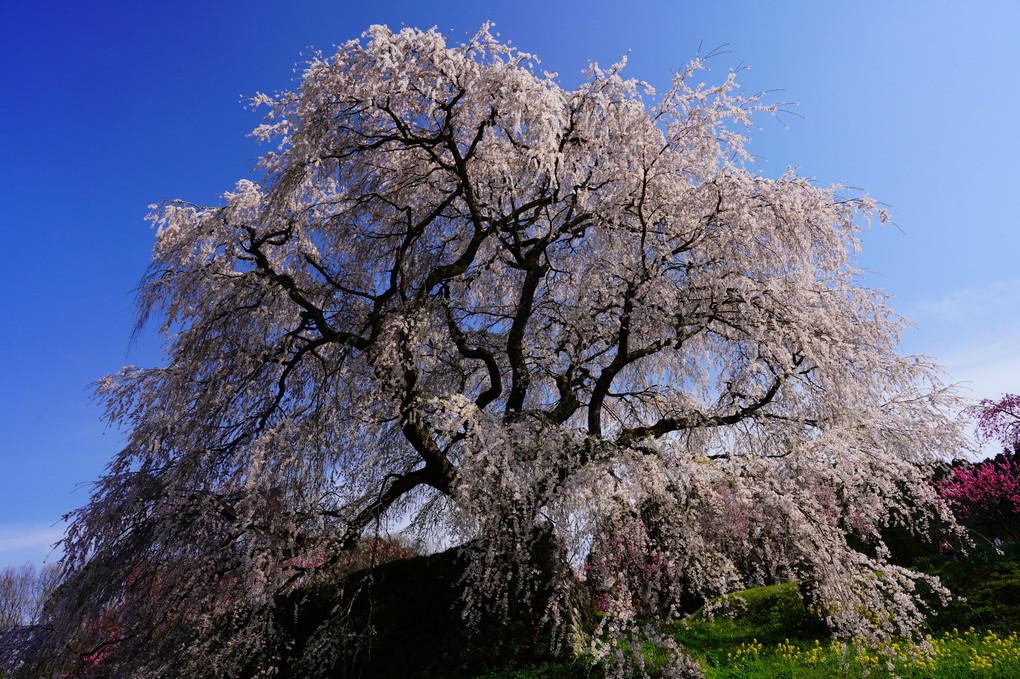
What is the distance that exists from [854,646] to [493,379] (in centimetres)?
485

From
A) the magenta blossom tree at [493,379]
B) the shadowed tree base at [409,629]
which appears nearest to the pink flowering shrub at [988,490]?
the magenta blossom tree at [493,379]

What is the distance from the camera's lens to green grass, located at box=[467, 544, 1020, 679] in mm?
5719

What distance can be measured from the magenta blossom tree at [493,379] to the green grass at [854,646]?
48cm

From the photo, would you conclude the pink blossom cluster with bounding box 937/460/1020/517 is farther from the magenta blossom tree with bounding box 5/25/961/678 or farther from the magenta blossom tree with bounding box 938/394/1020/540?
the magenta blossom tree with bounding box 5/25/961/678

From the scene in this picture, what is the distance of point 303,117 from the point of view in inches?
232

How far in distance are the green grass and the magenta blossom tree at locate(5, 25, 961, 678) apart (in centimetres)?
48

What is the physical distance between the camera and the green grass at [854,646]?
5.72 m

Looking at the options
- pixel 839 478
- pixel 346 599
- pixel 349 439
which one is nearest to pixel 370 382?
pixel 349 439

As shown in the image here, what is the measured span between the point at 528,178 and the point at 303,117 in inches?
117

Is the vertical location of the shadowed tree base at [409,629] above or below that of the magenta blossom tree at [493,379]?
below

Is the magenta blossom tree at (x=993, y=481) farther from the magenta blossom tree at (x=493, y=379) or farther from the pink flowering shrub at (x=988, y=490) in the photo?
the magenta blossom tree at (x=493, y=379)

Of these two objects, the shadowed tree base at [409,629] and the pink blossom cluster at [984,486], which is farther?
the pink blossom cluster at [984,486]

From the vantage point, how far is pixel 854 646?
559 cm

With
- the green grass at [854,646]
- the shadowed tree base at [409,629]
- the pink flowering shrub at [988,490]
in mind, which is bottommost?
the green grass at [854,646]
